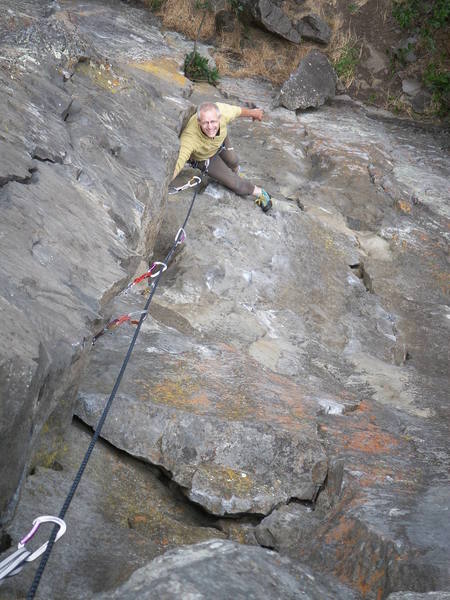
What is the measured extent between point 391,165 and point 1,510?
605cm

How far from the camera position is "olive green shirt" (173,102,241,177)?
5359mm

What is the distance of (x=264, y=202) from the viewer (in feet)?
18.4

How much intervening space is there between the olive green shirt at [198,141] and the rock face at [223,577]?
145 inches

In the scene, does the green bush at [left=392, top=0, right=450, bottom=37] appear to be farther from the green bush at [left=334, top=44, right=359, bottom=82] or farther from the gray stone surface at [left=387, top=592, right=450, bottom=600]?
the gray stone surface at [left=387, top=592, right=450, bottom=600]

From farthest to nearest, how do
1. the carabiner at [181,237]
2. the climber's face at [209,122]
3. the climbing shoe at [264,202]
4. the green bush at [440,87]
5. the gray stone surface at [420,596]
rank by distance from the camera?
the green bush at [440,87]
the climbing shoe at [264,202]
the climber's face at [209,122]
the carabiner at [181,237]
the gray stone surface at [420,596]

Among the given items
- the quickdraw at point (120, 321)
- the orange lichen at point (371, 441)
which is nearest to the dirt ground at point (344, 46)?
the quickdraw at point (120, 321)

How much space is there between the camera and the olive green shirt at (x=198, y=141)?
5.36 m

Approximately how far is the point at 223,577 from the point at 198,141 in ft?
13.7

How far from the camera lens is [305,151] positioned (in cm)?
732

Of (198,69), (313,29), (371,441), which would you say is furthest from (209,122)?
(313,29)

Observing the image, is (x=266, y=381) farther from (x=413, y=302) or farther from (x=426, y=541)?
(x=413, y=302)

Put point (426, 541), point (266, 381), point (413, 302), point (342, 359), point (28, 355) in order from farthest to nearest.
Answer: point (413, 302), point (342, 359), point (266, 381), point (426, 541), point (28, 355)

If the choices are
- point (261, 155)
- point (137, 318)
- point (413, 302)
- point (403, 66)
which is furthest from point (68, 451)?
point (403, 66)

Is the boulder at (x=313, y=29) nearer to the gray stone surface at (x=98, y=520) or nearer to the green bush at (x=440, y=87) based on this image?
the green bush at (x=440, y=87)
